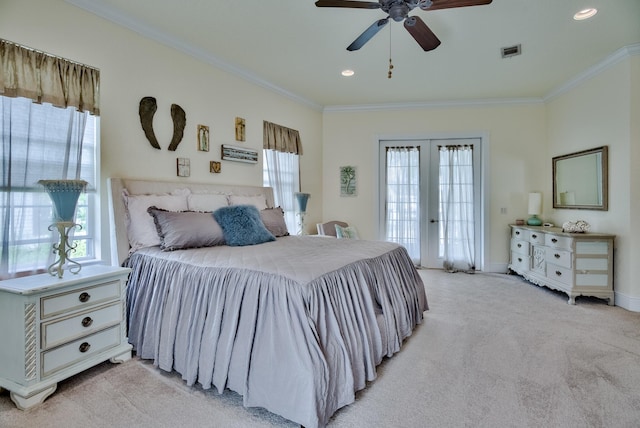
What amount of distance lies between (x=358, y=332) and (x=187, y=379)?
110 centimetres

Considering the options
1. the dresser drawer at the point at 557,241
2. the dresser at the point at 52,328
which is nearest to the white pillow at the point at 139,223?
the dresser at the point at 52,328

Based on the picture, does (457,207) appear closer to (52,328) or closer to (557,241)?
(557,241)

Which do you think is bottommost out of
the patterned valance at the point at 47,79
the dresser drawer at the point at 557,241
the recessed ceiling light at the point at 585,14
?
the dresser drawer at the point at 557,241

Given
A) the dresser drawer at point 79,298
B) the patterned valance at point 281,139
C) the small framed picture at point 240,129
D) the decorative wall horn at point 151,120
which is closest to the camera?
the dresser drawer at point 79,298

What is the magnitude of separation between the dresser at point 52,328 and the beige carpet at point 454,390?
4.6 inches

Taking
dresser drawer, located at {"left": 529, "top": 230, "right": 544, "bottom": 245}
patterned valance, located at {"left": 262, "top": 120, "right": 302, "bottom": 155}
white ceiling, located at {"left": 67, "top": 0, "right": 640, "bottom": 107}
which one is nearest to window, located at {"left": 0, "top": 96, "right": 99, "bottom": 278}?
white ceiling, located at {"left": 67, "top": 0, "right": 640, "bottom": 107}

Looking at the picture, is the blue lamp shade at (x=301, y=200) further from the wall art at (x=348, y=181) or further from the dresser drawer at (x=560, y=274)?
the dresser drawer at (x=560, y=274)

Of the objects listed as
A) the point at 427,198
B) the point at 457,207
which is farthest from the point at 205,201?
the point at 457,207

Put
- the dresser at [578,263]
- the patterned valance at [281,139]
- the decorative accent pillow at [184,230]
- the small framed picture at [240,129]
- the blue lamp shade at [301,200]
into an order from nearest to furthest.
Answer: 1. the decorative accent pillow at [184,230]
2. the dresser at [578,263]
3. the small framed picture at [240,129]
4. the patterned valance at [281,139]
5. the blue lamp shade at [301,200]

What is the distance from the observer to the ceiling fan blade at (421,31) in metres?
2.40

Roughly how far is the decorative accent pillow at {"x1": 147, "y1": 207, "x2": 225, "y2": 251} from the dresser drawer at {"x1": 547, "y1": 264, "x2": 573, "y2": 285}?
3839mm

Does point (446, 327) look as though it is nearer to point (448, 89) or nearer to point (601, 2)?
point (601, 2)

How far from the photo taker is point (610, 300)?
3.81 m

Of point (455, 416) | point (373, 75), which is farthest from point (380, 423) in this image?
point (373, 75)
